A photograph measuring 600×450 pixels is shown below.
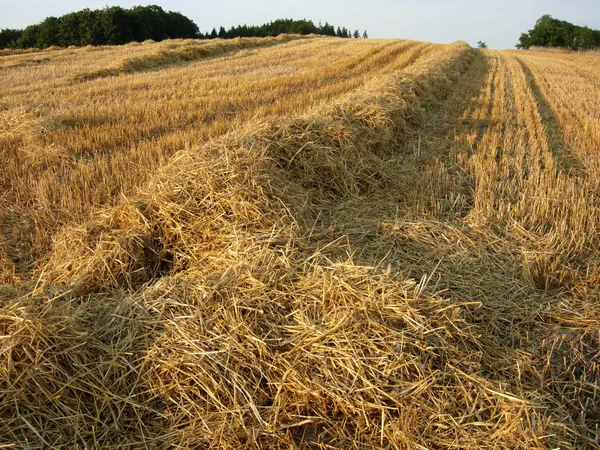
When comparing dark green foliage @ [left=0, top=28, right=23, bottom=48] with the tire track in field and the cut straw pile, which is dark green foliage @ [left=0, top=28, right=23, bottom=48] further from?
the tire track in field

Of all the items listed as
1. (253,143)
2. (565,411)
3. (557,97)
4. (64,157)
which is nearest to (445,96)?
(557,97)

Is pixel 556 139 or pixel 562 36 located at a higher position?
pixel 562 36

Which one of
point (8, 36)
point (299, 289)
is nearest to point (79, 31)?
point (8, 36)

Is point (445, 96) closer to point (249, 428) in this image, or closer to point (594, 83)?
point (594, 83)

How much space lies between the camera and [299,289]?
2619mm

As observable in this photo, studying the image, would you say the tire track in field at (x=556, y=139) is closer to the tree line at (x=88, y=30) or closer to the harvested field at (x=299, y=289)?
the harvested field at (x=299, y=289)

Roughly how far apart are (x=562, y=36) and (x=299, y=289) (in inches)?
2327

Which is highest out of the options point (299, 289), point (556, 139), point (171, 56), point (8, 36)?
point (8, 36)

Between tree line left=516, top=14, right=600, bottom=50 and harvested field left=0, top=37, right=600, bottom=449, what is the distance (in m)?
51.5

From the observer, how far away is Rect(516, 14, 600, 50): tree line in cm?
4594

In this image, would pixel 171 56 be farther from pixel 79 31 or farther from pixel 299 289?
pixel 79 31

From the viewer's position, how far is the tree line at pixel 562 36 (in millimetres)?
45938

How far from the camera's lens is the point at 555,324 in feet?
9.07

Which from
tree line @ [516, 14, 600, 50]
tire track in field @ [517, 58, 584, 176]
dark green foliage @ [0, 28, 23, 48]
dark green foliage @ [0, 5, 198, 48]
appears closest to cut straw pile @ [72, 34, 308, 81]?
tire track in field @ [517, 58, 584, 176]
